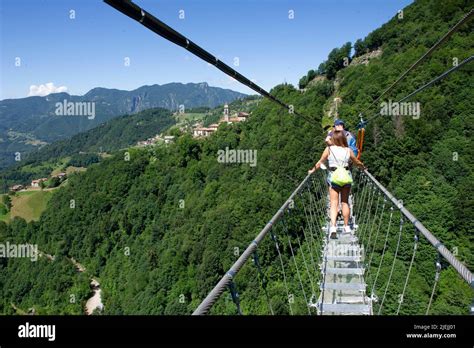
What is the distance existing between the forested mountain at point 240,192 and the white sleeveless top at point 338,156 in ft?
26.4

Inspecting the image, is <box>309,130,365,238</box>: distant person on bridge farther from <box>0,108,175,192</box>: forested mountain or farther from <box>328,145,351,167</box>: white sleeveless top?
<box>0,108,175,192</box>: forested mountain

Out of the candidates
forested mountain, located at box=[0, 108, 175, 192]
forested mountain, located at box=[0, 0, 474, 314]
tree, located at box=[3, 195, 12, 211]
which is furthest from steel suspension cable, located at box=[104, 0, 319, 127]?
forested mountain, located at box=[0, 108, 175, 192]

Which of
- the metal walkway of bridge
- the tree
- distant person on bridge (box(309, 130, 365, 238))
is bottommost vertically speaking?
the tree

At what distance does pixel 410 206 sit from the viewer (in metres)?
23.1

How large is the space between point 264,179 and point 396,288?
1813 centimetres

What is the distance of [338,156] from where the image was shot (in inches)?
148

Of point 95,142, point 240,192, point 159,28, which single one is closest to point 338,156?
point 159,28

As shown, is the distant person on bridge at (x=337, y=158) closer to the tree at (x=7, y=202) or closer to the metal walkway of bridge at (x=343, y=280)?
the metal walkway of bridge at (x=343, y=280)

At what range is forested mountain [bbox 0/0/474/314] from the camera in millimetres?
23641

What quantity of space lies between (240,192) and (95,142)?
367 feet

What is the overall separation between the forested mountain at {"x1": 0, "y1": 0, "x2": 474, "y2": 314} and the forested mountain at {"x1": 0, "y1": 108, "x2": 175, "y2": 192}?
38266 millimetres

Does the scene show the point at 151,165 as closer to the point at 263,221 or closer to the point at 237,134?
the point at 237,134

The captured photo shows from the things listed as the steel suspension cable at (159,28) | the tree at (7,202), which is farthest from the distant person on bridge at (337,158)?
the tree at (7,202)

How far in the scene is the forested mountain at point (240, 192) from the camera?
23.6 metres
